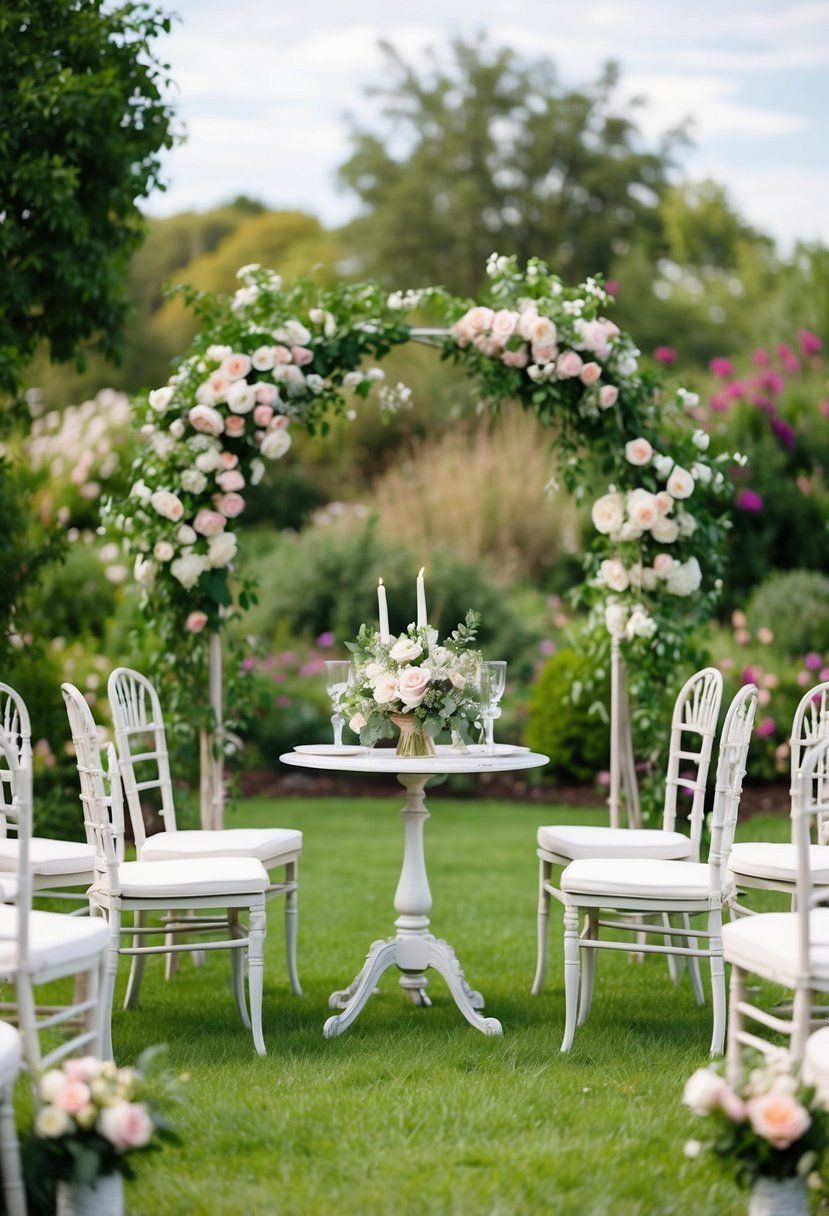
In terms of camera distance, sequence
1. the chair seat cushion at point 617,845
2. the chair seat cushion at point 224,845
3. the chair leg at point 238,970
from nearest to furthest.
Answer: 1. the chair leg at point 238,970
2. the chair seat cushion at point 224,845
3. the chair seat cushion at point 617,845

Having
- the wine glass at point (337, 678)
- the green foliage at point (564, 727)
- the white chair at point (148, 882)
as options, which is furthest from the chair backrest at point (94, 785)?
the green foliage at point (564, 727)

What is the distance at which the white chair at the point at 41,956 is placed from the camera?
9.56 feet

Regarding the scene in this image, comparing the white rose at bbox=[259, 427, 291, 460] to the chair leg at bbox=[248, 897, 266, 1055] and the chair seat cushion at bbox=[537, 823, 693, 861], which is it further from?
the chair leg at bbox=[248, 897, 266, 1055]

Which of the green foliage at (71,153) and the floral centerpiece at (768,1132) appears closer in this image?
the floral centerpiece at (768,1132)

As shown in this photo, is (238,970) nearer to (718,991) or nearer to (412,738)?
(412,738)

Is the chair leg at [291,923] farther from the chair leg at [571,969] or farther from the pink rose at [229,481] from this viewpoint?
the pink rose at [229,481]

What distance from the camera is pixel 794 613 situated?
976cm

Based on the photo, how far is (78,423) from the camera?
42.3ft

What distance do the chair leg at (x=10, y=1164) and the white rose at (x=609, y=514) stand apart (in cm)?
349

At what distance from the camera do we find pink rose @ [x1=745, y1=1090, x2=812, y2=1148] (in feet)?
8.39

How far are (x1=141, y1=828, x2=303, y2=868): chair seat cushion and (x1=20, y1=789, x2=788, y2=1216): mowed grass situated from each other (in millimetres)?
523

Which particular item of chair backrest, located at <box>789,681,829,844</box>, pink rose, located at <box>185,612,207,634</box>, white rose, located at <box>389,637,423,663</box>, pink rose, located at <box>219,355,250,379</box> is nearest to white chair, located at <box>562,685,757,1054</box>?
chair backrest, located at <box>789,681,829,844</box>

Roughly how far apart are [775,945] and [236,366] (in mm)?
3050

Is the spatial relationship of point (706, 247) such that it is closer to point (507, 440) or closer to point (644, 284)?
point (644, 284)
